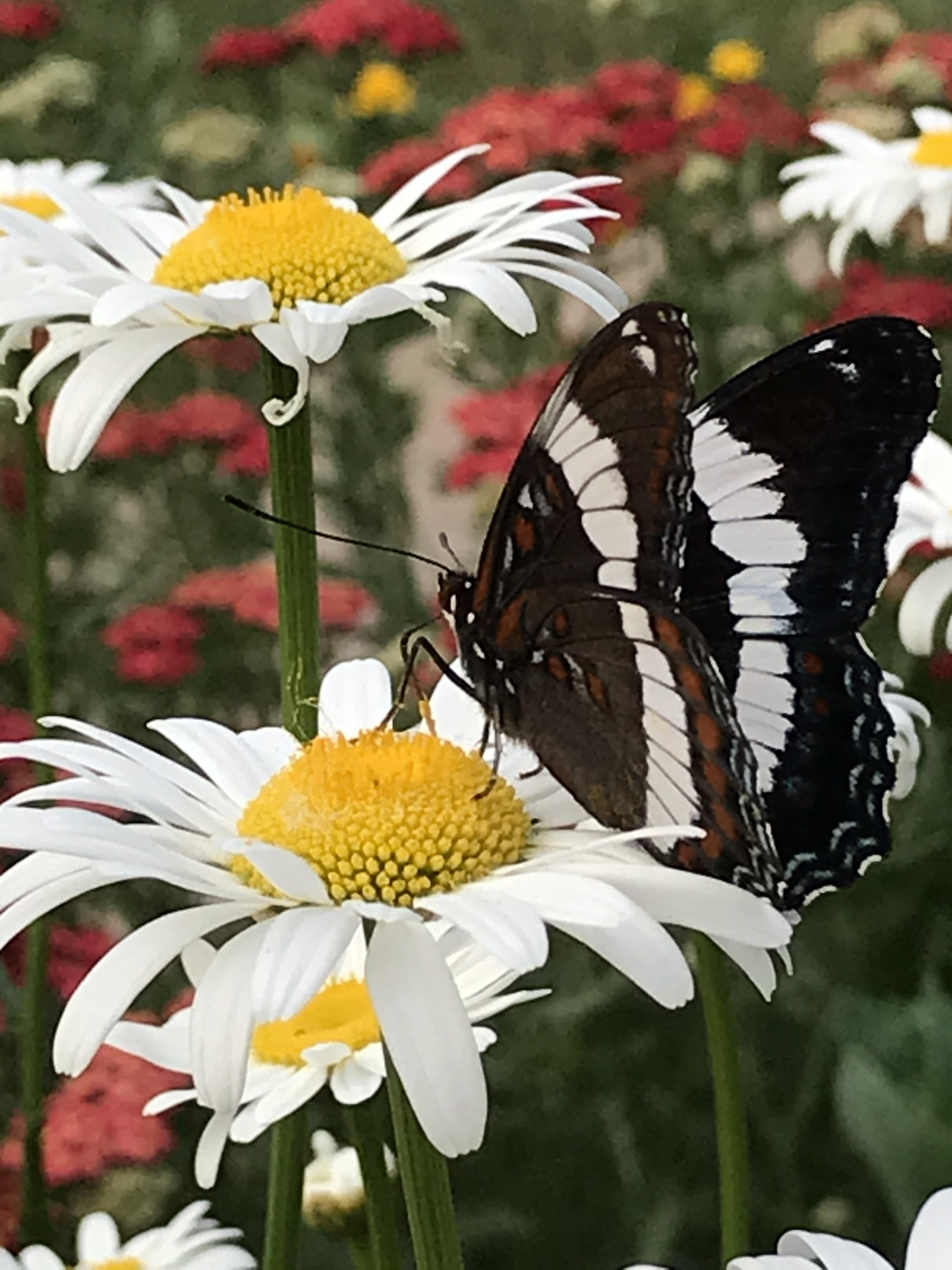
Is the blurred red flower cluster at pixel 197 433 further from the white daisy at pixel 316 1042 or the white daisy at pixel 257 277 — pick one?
the white daisy at pixel 316 1042

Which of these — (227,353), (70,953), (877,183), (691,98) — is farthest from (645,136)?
(70,953)

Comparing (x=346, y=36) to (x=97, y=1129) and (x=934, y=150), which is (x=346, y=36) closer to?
(x=934, y=150)

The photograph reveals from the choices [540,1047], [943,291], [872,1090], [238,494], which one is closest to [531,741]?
[872,1090]

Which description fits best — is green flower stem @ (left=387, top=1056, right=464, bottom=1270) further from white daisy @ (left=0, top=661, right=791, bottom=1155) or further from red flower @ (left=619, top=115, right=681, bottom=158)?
red flower @ (left=619, top=115, right=681, bottom=158)

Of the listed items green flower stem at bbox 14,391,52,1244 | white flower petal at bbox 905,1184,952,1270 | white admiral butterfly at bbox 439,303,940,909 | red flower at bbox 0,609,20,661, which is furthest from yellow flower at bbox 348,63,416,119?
white flower petal at bbox 905,1184,952,1270

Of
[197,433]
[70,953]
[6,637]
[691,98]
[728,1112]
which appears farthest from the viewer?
[691,98]

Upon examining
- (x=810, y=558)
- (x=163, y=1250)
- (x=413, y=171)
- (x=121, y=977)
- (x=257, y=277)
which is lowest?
(x=163, y=1250)
